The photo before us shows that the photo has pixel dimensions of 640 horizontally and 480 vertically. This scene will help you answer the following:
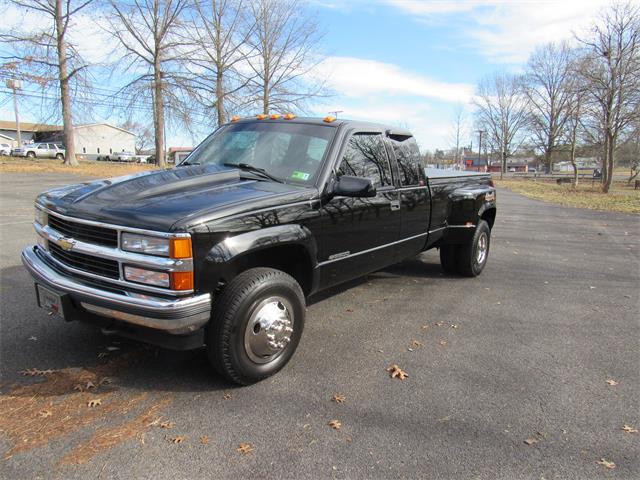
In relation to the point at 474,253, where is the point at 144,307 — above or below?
above

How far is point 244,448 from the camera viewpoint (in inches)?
103

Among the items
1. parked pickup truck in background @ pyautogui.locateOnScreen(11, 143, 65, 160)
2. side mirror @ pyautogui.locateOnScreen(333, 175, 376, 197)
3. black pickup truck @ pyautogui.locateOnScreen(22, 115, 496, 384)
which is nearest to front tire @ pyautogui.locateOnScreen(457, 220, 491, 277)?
black pickup truck @ pyautogui.locateOnScreen(22, 115, 496, 384)

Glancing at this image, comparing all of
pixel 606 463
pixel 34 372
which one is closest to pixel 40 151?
pixel 34 372

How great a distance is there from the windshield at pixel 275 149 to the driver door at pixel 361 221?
0.82ft

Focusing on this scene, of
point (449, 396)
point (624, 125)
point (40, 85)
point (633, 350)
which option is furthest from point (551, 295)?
point (40, 85)

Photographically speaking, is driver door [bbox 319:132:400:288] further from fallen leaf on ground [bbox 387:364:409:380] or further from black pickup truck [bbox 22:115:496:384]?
fallen leaf on ground [bbox 387:364:409:380]

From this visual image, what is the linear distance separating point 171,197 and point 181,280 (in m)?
0.67

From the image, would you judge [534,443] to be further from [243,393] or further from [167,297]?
[167,297]

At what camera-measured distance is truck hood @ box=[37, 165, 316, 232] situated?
2885 mm

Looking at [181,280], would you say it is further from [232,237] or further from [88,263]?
[88,263]

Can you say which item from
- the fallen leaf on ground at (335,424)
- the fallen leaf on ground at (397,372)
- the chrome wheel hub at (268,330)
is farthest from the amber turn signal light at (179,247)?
the fallen leaf on ground at (397,372)

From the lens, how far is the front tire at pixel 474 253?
246 inches

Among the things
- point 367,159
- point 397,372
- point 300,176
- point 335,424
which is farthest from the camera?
point 367,159

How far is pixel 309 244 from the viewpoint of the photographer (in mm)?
3643
